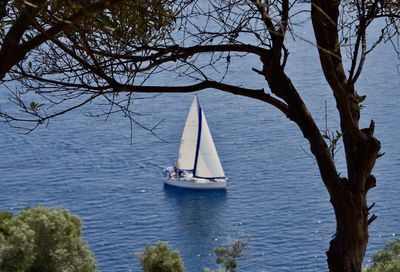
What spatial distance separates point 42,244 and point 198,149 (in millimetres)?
11397

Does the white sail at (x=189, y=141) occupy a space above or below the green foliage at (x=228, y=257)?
above

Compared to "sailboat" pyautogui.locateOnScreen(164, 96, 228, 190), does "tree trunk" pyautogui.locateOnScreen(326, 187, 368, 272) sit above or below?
below

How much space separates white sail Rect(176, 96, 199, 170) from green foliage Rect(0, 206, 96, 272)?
9820mm

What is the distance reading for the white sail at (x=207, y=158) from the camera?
18.2 meters

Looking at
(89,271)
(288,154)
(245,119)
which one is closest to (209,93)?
(245,119)

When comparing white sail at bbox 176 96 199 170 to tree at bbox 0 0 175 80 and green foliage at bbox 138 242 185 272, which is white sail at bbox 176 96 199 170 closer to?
green foliage at bbox 138 242 185 272

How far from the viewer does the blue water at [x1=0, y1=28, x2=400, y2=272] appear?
1473cm

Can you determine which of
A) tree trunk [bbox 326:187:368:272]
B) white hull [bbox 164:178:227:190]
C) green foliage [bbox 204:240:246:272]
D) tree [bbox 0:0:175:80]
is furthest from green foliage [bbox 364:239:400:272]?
white hull [bbox 164:178:227:190]

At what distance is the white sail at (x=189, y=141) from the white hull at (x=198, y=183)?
1.10ft

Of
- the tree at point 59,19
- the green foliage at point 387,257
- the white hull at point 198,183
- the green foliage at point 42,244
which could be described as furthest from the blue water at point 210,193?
the tree at point 59,19

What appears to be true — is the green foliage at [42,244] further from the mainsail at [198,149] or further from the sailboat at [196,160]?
the mainsail at [198,149]

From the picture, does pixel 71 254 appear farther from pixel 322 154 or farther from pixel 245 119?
pixel 245 119

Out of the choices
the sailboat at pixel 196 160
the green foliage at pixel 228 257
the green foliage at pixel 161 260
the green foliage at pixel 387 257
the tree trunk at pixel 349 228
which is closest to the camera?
the tree trunk at pixel 349 228

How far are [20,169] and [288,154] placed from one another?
5623 millimetres
